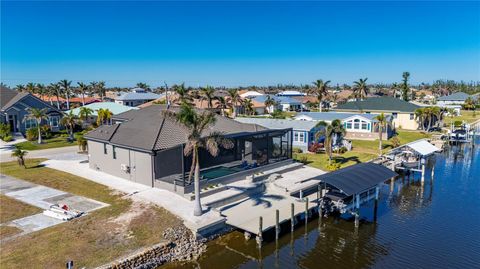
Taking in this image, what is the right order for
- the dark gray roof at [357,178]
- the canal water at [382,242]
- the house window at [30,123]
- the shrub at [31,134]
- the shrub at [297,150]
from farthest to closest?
the house window at [30,123], the shrub at [31,134], the shrub at [297,150], the dark gray roof at [357,178], the canal water at [382,242]

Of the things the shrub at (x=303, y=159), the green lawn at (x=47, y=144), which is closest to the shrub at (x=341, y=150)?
the shrub at (x=303, y=159)

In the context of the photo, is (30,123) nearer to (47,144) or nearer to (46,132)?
(46,132)

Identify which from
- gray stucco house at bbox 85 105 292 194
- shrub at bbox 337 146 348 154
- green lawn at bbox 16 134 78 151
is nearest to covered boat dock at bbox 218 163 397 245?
gray stucco house at bbox 85 105 292 194

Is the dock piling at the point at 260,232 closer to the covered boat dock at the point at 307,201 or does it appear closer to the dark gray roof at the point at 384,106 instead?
the covered boat dock at the point at 307,201

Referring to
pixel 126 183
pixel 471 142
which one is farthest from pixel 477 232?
pixel 471 142

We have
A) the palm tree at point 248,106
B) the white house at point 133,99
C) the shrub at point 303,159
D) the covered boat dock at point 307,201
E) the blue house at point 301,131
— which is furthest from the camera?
the white house at point 133,99

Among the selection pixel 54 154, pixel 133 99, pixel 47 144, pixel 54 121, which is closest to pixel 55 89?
pixel 133 99

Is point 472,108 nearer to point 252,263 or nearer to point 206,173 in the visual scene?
point 206,173
